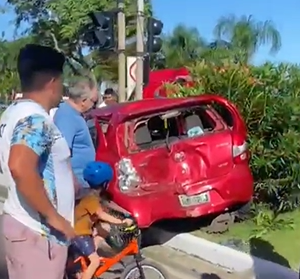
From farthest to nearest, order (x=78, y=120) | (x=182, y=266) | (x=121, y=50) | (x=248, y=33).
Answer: (x=248, y=33) < (x=121, y=50) < (x=182, y=266) < (x=78, y=120)

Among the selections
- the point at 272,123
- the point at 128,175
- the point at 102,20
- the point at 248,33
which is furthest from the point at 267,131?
the point at 248,33

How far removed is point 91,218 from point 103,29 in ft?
24.3

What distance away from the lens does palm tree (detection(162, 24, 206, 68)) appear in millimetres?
36556

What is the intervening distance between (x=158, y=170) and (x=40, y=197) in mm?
4829

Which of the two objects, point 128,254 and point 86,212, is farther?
point 128,254

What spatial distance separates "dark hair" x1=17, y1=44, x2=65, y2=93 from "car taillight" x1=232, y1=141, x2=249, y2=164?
505 cm

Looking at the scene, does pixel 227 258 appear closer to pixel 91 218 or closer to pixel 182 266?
pixel 182 266

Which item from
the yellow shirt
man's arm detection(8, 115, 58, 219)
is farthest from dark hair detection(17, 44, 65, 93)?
the yellow shirt

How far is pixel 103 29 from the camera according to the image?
12453 mm

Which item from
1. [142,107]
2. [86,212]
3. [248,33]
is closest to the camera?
[86,212]

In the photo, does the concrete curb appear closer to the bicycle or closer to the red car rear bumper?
the red car rear bumper

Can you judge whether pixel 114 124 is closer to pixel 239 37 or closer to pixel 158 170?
pixel 158 170

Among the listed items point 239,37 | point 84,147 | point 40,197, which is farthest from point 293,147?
point 239,37

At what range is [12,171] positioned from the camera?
3.27 m
